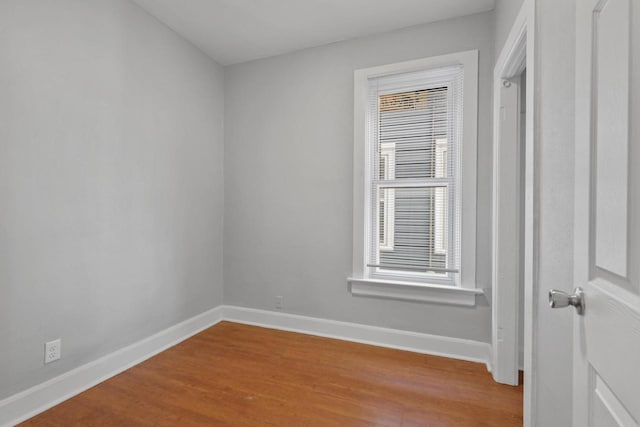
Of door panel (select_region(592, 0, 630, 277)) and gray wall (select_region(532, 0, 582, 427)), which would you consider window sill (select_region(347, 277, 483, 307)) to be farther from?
door panel (select_region(592, 0, 630, 277))

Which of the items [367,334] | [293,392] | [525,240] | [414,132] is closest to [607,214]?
[525,240]

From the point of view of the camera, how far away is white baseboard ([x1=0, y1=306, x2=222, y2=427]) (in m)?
1.69

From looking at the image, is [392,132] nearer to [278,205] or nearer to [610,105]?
[278,205]

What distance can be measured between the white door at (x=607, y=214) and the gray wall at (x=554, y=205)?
396 mm

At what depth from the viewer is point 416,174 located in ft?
8.82

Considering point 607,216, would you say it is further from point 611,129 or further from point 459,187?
point 459,187

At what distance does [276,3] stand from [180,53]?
1027 millimetres

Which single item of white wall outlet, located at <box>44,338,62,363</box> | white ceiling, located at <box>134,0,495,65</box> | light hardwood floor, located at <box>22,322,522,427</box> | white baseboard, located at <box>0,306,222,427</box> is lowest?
light hardwood floor, located at <box>22,322,522,427</box>

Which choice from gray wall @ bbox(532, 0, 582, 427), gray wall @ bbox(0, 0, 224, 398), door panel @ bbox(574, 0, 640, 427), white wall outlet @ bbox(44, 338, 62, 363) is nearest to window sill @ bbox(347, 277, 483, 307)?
gray wall @ bbox(532, 0, 582, 427)

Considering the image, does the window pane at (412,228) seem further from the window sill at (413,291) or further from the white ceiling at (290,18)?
the white ceiling at (290,18)

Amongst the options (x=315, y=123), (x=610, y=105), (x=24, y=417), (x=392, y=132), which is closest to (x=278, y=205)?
(x=315, y=123)

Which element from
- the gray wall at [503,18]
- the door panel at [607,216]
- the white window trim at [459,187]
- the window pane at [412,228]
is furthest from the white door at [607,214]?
the window pane at [412,228]

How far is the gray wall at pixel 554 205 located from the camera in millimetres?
1104

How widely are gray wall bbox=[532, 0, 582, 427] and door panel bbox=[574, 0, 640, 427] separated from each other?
0.40m
